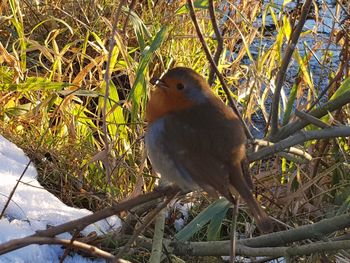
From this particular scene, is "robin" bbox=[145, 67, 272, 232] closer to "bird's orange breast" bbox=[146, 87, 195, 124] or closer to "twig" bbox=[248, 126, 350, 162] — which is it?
"bird's orange breast" bbox=[146, 87, 195, 124]

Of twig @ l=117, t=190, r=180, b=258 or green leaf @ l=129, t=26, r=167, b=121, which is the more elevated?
green leaf @ l=129, t=26, r=167, b=121

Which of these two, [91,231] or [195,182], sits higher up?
[195,182]

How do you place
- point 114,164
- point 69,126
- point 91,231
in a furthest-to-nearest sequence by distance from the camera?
point 69,126, point 114,164, point 91,231

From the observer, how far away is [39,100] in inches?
111

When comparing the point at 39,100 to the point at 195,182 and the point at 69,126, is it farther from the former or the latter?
the point at 195,182

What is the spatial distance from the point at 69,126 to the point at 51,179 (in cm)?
26

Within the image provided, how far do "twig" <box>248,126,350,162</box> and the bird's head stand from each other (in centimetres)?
29

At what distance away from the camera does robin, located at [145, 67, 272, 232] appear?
1487mm

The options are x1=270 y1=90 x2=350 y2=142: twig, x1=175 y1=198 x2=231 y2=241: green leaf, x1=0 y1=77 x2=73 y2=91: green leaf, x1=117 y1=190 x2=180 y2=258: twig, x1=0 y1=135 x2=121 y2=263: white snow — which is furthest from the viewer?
x1=0 y1=77 x2=73 y2=91: green leaf

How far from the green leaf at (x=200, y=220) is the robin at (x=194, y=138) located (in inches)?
9.1

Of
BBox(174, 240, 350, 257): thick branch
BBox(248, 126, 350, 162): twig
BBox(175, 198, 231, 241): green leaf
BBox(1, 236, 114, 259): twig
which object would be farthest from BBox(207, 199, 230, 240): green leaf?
BBox(1, 236, 114, 259): twig

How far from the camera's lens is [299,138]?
1.27 meters

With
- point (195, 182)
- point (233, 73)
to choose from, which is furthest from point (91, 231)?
point (233, 73)

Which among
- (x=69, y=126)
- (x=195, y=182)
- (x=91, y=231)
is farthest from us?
(x=69, y=126)
